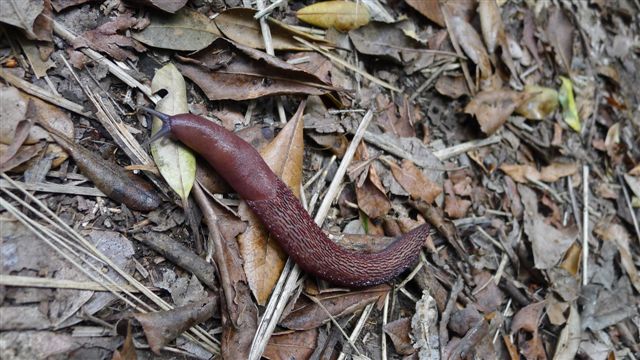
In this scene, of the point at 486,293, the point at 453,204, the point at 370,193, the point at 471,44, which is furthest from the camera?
the point at 471,44

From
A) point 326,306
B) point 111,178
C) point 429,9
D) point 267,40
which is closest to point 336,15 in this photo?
point 267,40

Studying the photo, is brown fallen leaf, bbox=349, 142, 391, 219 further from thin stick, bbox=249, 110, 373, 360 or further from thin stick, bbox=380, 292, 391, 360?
thin stick, bbox=380, 292, 391, 360

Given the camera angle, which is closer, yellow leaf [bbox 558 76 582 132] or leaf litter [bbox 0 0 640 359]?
leaf litter [bbox 0 0 640 359]

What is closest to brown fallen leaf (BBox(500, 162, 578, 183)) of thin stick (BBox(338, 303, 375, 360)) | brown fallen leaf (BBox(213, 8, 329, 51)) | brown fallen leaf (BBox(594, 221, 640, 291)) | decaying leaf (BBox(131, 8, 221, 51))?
brown fallen leaf (BBox(594, 221, 640, 291))

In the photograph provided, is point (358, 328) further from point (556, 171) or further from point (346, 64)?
point (556, 171)

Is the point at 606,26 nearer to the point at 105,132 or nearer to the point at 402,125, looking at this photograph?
the point at 402,125

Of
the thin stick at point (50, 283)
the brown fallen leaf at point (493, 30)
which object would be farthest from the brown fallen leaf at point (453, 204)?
the thin stick at point (50, 283)

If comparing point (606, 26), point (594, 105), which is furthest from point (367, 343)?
point (606, 26)
